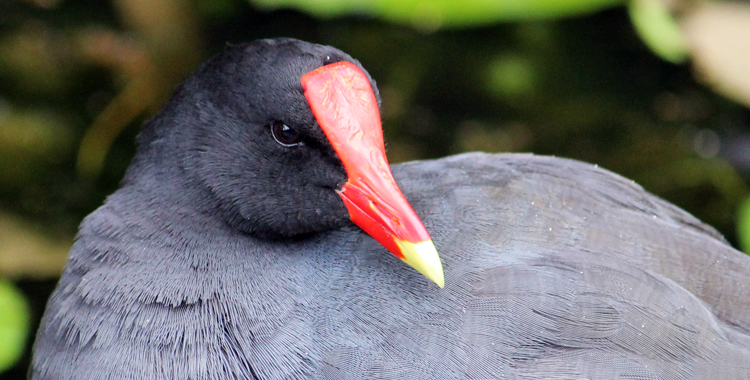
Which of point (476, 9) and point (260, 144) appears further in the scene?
point (476, 9)

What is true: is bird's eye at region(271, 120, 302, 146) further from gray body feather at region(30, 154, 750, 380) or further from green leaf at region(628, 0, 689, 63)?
green leaf at region(628, 0, 689, 63)

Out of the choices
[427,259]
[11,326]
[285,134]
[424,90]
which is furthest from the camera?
[424,90]

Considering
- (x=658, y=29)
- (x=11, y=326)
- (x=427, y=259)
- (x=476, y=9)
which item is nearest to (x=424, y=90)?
(x=476, y=9)

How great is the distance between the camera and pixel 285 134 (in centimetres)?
114

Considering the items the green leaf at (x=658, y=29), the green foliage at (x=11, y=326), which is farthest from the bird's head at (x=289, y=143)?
the green leaf at (x=658, y=29)

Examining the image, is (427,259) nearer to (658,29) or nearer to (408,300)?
(408,300)

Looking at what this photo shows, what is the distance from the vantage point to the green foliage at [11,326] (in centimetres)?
176

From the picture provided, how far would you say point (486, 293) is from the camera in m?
1.11

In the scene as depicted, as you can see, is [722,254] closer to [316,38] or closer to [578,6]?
[578,6]

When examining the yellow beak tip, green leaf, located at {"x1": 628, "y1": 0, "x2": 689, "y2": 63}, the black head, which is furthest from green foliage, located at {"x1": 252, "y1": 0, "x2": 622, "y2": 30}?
the yellow beak tip

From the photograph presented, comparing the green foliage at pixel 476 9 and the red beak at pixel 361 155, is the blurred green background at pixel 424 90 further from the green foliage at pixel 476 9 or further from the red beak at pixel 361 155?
the red beak at pixel 361 155

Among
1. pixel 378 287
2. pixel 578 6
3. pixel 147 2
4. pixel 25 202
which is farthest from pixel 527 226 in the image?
pixel 25 202

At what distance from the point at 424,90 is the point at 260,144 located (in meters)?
1.62

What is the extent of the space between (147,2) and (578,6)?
1459 millimetres
